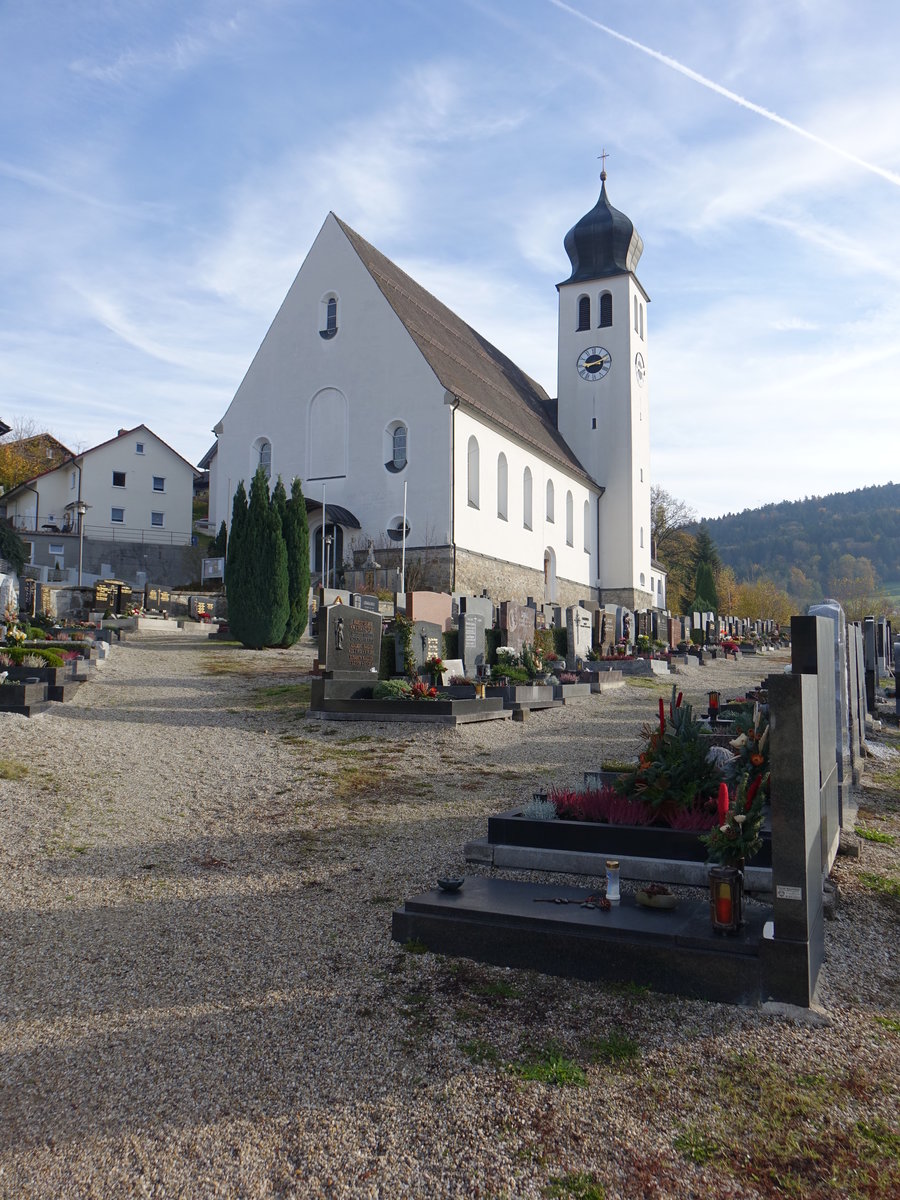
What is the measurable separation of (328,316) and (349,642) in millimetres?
20626

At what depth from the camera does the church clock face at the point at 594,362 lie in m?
39.7

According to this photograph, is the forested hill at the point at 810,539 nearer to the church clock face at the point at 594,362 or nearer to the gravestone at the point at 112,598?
the church clock face at the point at 594,362

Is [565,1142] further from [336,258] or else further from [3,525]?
[3,525]

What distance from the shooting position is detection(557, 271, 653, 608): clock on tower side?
39.4 meters

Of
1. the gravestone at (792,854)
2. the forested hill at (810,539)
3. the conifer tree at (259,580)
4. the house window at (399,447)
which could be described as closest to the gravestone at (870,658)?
the gravestone at (792,854)

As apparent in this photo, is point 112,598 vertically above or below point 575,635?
above

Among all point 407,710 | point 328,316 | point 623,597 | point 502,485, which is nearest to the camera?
point 407,710

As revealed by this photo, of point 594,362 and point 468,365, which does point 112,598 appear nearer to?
point 468,365

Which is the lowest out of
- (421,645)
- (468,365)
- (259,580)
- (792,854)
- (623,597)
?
(792,854)

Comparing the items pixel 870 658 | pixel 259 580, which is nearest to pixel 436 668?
pixel 259 580

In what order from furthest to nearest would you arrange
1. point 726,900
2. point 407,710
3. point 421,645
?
point 421,645 < point 407,710 < point 726,900

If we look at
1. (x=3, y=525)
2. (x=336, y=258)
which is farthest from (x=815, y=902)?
(x=3, y=525)

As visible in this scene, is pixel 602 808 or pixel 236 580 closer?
pixel 602 808

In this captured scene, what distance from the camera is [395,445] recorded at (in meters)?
29.4
